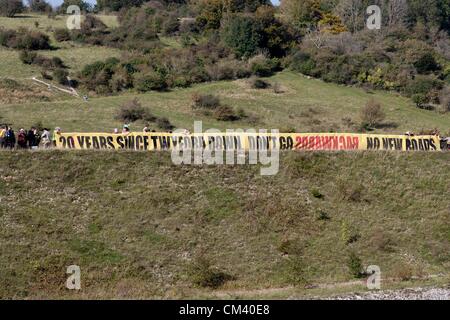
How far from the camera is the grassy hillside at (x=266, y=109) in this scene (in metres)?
56.6

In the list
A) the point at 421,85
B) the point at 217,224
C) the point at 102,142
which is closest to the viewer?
the point at 217,224

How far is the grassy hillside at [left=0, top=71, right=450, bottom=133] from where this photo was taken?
56.6 metres

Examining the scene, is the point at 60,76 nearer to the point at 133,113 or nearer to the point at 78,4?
the point at 133,113

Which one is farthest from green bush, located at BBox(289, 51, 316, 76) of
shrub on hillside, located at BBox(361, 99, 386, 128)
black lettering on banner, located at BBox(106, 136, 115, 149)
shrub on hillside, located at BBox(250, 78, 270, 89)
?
black lettering on banner, located at BBox(106, 136, 115, 149)

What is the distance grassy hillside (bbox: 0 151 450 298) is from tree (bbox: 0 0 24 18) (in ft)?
203

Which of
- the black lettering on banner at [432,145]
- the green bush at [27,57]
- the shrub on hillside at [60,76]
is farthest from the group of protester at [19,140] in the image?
the green bush at [27,57]

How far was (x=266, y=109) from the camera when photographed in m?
64.9

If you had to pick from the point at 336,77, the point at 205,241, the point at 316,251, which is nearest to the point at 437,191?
the point at 316,251

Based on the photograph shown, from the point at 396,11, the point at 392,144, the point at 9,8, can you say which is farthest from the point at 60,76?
the point at 396,11

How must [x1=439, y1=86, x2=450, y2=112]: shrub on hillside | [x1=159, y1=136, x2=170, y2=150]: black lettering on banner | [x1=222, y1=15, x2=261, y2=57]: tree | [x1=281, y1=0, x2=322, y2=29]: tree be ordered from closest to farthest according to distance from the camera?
1. [x1=159, y1=136, x2=170, y2=150]: black lettering on banner
2. [x1=439, y1=86, x2=450, y2=112]: shrub on hillside
3. [x1=222, y1=15, x2=261, y2=57]: tree
4. [x1=281, y1=0, x2=322, y2=29]: tree

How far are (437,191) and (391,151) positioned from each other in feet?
14.5

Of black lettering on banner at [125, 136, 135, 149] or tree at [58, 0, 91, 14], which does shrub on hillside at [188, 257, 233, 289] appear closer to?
black lettering on banner at [125, 136, 135, 149]

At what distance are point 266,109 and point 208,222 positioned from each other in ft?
101

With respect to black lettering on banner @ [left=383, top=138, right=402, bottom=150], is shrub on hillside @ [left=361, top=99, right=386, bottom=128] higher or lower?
lower
